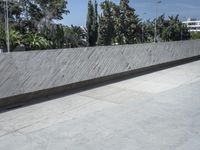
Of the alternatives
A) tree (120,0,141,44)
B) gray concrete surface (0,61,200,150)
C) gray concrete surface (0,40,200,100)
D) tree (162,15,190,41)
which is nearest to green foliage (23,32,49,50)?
gray concrete surface (0,40,200,100)

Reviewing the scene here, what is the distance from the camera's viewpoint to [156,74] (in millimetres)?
13570

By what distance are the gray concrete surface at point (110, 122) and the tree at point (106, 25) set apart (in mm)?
49343

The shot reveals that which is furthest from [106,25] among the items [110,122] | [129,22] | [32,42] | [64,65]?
[110,122]

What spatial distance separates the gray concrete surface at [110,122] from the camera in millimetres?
5438

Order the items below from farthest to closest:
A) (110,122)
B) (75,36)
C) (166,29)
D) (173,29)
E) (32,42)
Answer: (173,29) < (166,29) < (75,36) < (32,42) < (110,122)

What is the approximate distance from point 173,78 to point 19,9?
39360 millimetres

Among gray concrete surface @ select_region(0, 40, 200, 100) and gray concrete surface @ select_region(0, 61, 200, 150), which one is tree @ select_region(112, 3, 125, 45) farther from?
gray concrete surface @ select_region(0, 61, 200, 150)

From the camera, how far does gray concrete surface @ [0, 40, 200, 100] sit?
8.22 meters

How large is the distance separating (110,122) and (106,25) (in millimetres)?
54494

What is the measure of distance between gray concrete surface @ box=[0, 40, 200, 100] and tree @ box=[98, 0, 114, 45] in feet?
147

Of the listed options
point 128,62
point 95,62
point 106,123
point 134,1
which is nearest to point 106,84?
point 95,62

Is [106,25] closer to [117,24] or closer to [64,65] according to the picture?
[117,24]

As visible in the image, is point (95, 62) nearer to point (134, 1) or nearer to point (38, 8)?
point (38, 8)

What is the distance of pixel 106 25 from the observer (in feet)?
198
